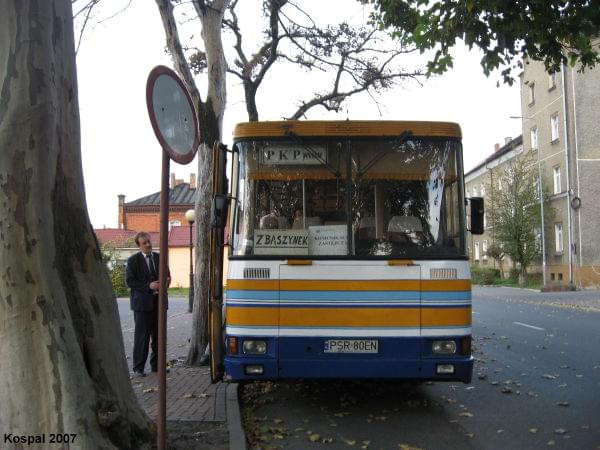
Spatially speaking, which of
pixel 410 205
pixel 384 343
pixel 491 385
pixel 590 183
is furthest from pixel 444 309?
pixel 590 183

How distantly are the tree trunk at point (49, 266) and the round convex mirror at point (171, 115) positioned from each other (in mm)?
572

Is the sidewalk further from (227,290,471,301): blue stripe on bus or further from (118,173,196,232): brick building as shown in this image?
(118,173,196,232): brick building

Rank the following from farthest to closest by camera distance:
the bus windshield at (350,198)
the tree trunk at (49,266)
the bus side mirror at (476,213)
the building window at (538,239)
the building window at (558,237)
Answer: the building window at (538,239) < the building window at (558,237) < the bus side mirror at (476,213) < the bus windshield at (350,198) < the tree trunk at (49,266)

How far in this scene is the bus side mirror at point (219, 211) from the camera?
600cm

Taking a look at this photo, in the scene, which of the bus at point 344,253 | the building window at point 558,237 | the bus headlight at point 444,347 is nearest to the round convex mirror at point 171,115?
the bus at point 344,253

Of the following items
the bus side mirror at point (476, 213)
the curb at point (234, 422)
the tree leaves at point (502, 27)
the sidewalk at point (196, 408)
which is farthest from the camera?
the tree leaves at point (502, 27)

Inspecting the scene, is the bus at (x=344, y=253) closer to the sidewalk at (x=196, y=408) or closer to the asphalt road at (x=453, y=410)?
the sidewalk at (x=196, y=408)

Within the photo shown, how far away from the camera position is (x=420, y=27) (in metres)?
8.52

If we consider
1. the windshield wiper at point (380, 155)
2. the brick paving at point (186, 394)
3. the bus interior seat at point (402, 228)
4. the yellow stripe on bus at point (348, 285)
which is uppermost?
the windshield wiper at point (380, 155)

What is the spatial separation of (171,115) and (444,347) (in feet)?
11.2

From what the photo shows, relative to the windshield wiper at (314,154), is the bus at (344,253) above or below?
below

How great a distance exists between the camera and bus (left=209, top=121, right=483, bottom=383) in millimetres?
6102

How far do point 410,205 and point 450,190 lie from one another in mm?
441

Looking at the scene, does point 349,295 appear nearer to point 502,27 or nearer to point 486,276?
point 502,27
